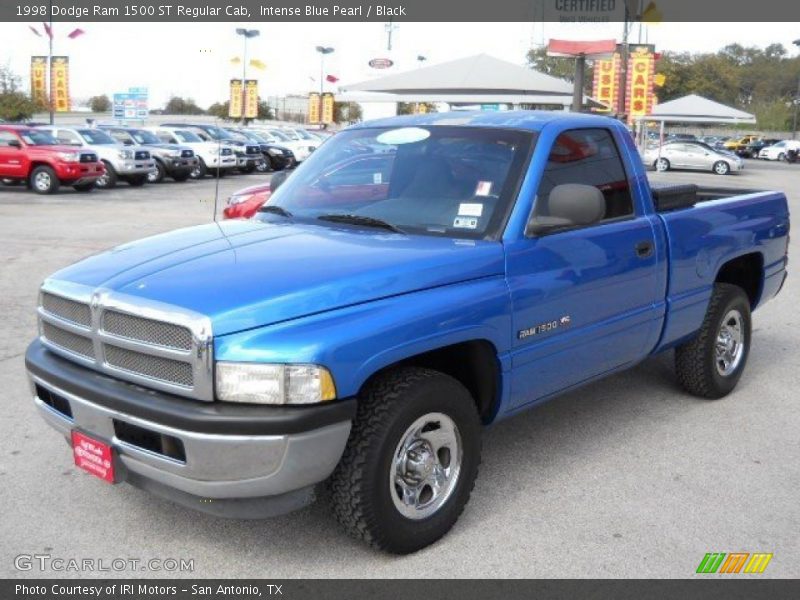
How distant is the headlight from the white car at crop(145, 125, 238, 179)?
2411 centimetres

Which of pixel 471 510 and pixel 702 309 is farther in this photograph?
pixel 702 309

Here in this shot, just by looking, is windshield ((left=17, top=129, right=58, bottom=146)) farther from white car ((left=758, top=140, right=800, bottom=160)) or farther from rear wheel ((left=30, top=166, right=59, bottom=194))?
white car ((left=758, top=140, right=800, bottom=160))

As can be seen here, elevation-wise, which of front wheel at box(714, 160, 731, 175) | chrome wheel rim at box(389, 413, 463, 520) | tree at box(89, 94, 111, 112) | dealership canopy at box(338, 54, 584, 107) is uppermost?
tree at box(89, 94, 111, 112)

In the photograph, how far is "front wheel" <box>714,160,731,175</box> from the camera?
34.9 meters

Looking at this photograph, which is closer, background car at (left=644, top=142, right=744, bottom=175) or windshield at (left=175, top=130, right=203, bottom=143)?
windshield at (left=175, top=130, right=203, bottom=143)

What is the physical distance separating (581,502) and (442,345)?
4.00 ft

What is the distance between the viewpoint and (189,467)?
2998 mm

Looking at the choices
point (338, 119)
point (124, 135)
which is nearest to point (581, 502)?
point (124, 135)

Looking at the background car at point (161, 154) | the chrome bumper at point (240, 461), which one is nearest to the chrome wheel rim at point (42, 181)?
the background car at point (161, 154)

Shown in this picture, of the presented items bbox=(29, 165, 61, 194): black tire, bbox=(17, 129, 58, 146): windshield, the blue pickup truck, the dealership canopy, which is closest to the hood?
the blue pickup truck

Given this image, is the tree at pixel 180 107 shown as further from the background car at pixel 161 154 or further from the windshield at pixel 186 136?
the background car at pixel 161 154

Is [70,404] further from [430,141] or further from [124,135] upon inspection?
[124,135]

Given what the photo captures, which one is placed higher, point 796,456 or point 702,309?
point 702,309

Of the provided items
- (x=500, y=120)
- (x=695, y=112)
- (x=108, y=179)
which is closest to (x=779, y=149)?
(x=695, y=112)
